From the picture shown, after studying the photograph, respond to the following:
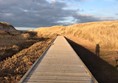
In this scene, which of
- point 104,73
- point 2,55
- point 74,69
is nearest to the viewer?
point 74,69

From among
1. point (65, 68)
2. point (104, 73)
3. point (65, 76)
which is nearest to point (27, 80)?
point (65, 76)

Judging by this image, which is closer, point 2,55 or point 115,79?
point 115,79

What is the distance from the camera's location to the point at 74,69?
48.1ft

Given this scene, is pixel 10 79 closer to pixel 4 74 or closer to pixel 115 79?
pixel 4 74

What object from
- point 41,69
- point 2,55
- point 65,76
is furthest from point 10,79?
point 2,55

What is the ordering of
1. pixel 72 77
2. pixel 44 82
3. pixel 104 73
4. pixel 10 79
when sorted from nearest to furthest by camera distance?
pixel 44 82
pixel 72 77
pixel 10 79
pixel 104 73

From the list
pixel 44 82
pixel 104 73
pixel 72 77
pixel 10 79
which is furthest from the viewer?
pixel 104 73

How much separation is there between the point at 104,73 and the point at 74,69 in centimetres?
906

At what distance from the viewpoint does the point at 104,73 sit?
76.6 ft

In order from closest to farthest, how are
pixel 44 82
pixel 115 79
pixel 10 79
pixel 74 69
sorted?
1. pixel 44 82
2. pixel 10 79
3. pixel 74 69
4. pixel 115 79

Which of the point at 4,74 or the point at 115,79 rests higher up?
the point at 4,74

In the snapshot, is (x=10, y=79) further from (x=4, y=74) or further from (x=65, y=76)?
(x=65, y=76)

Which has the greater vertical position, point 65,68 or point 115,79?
point 65,68

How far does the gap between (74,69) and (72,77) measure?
6.90 feet
